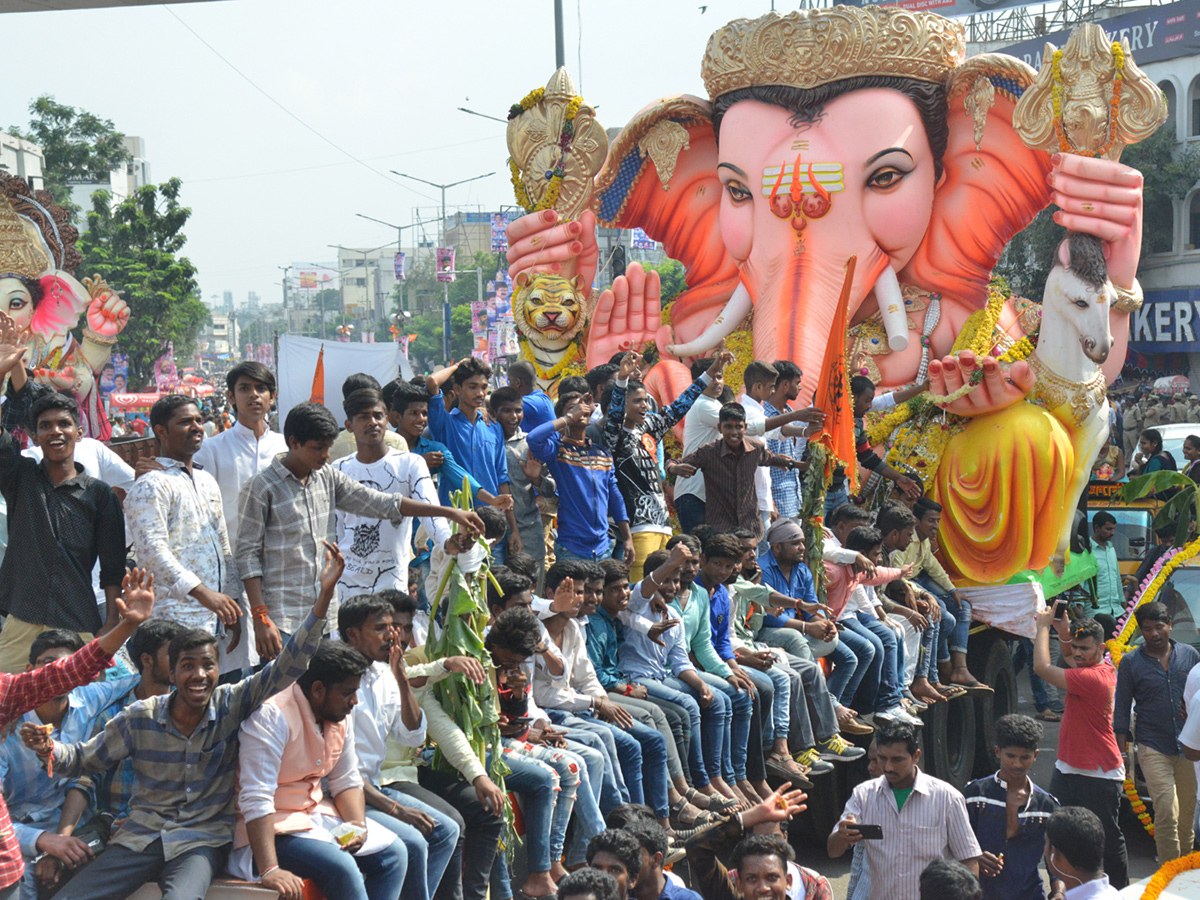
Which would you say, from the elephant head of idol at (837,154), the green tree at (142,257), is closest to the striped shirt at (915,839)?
the elephant head of idol at (837,154)

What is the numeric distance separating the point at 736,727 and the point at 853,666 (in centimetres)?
126

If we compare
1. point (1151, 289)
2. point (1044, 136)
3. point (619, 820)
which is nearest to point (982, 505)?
point (1044, 136)

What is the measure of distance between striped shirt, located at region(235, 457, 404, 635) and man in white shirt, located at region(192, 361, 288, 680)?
0.42m

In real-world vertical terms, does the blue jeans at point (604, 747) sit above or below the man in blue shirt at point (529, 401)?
below

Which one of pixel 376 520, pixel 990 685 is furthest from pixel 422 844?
pixel 990 685

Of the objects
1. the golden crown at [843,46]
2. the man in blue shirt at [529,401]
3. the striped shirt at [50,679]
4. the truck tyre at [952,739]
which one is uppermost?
the golden crown at [843,46]

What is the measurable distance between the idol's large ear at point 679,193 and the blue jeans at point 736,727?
597 cm

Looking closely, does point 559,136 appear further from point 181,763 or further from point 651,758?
point 181,763

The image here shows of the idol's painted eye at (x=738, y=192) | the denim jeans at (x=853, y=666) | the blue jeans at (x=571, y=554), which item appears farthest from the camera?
the idol's painted eye at (x=738, y=192)

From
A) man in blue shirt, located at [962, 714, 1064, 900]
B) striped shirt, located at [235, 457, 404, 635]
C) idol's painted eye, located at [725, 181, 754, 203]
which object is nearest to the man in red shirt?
man in blue shirt, located at [962, 714, 1064, 900]

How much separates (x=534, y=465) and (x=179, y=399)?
2303 mm

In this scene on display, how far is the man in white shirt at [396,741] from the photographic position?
4.57 m

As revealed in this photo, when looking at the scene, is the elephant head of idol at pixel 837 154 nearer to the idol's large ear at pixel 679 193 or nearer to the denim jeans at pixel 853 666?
the idol's large ear at pixel 679 193

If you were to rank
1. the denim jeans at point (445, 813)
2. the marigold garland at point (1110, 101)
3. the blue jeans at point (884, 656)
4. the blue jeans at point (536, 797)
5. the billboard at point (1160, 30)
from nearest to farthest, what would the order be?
1. the denim jeans at point (445, 813)
2. the blue jeans at point (536, 797)
3. the blue jeans at point (884, 656)
4. the marigold garland at point (1110, 101)
5. the billboard at point (1160, 30)
